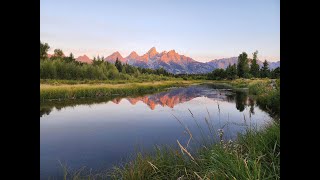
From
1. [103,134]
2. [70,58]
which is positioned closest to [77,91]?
[103,134]

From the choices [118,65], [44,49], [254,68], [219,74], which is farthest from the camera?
[219,74]

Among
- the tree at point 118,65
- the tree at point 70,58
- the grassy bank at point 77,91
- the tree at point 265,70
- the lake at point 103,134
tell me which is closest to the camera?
the lake at point 103,134

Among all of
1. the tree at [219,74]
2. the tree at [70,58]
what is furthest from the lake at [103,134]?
the tree at [219,74]

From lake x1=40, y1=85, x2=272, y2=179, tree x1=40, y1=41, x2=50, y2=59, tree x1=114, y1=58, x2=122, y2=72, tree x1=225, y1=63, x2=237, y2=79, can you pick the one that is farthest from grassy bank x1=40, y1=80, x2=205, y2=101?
tree x1=114, y1=58, x2=122, y2=72

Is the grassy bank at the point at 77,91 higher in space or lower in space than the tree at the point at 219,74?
lower

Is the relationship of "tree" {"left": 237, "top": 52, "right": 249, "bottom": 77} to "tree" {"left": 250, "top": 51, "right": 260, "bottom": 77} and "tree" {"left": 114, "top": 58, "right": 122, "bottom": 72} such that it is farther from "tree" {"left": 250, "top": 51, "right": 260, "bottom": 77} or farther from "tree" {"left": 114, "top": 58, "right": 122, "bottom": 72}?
"tree" {"left": 114, "top": 58, "right": 122, "bottom": 72}

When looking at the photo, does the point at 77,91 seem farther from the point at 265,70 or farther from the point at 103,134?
the point at 265,70

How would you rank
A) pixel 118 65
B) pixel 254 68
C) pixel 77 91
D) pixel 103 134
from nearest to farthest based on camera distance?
pixel 103 134 < pixel 77 91 < pixel 254 68 < pixel 118 65

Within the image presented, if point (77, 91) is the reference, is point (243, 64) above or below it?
above

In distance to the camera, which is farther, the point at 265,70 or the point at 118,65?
the point at 118,65

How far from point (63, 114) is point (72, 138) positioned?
580 cm

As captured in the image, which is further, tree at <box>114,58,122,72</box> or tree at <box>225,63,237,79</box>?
tree at <box>114,58,122,72</box>

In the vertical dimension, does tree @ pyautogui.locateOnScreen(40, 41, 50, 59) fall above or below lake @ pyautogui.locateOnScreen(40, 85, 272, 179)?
above

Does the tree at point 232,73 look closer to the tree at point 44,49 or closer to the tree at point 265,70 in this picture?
the tree at point 265,70
